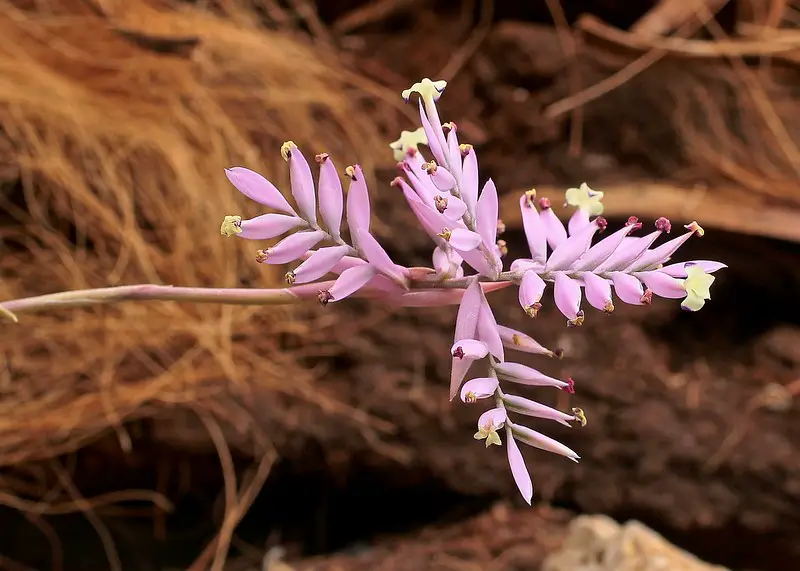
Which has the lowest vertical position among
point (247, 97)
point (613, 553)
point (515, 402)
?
point (613, 553)

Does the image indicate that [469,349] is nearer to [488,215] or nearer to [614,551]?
[488,215]

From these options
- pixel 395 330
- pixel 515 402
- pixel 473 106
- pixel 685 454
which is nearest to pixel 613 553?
pixel 685 454

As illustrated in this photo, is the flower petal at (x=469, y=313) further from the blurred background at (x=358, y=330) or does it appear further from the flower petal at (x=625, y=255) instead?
the blurred background at (x=358, y=330)

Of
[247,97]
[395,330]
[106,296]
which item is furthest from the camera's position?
[247,97]

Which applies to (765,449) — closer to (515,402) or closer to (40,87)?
(515,402)

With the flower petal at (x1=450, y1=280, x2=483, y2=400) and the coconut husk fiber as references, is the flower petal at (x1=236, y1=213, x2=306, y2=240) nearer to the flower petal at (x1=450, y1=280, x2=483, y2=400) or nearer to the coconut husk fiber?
the flower petal at (x1=450, y1=280, x2=483, y2=400)

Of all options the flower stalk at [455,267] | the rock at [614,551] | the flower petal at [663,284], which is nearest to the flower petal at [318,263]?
the flower stalk at [455,267]

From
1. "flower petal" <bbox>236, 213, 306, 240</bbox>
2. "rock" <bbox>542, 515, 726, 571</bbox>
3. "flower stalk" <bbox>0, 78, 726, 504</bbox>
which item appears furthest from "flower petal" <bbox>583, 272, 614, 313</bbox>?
"rock" <bbox>542, 515, 726, 571</bbox>
